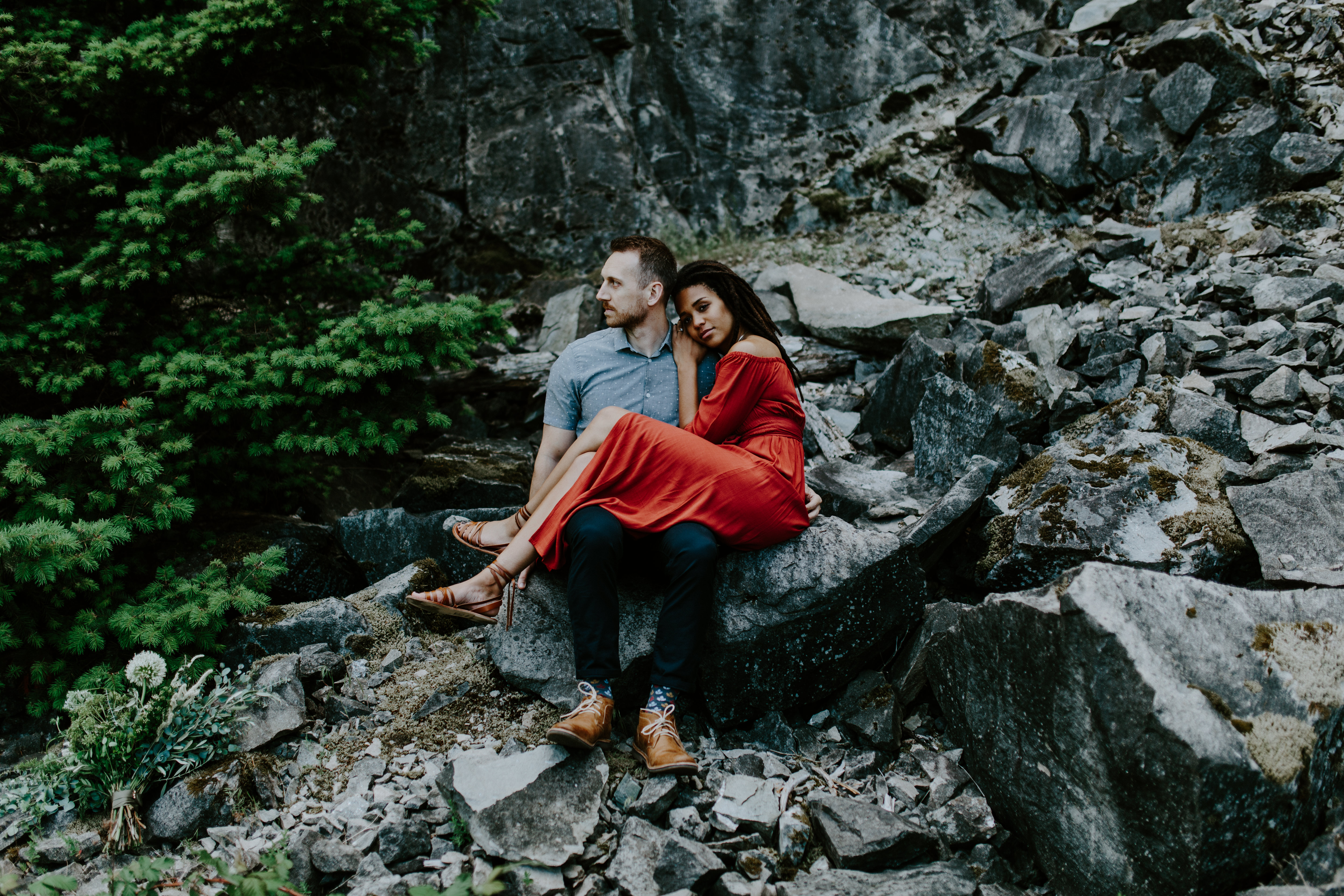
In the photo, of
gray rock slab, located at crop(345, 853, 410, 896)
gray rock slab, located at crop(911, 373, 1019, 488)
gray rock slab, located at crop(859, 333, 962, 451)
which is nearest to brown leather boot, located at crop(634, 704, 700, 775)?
gray rock slab, located at crop(345, 853, 410, 896)

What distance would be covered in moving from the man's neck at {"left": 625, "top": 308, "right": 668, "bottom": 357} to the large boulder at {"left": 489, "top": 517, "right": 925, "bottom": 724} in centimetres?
132

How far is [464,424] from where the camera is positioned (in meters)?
7.00

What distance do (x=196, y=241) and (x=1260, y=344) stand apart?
7033mm

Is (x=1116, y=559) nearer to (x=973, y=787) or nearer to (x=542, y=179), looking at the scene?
(x=973, y=787)

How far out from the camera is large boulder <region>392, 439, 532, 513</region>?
555 cm

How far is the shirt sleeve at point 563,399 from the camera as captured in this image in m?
4.29

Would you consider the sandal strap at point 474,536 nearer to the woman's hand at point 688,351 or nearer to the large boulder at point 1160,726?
the woman's hand at point 688,351

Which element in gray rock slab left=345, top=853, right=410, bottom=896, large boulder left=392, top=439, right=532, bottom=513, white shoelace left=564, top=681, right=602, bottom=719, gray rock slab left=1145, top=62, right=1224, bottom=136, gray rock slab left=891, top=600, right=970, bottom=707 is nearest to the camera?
gray rock slab left=345, top=853, right=410, bottom=896

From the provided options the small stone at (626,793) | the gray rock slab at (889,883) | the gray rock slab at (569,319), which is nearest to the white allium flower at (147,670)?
the small stone at (626,793)

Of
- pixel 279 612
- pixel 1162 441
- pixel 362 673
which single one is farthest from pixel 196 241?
pixel 1162 441

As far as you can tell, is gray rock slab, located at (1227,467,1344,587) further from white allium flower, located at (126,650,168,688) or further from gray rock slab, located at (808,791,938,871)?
white allium flower, located at (126,650,168,688)

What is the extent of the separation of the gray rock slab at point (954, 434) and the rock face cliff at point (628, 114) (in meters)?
5.28

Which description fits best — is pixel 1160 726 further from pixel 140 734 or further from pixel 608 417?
pixel 140 734

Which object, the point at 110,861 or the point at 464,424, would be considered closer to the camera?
the point at 110,861
